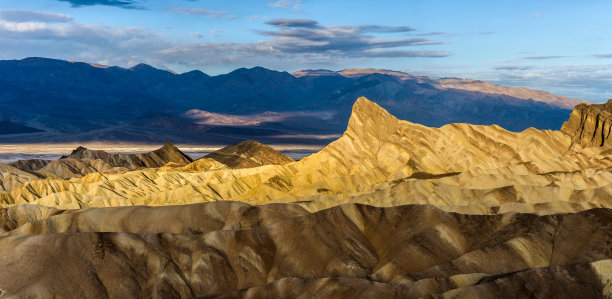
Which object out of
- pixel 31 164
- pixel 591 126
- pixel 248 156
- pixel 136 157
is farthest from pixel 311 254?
pixel 31 164

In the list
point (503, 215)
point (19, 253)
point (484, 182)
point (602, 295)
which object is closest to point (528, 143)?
point (484, 182)

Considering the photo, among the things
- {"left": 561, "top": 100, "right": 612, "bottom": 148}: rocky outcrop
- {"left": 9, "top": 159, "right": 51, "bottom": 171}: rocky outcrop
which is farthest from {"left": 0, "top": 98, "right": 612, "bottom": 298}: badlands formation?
{"left": 9, "top": 159, "right": 51, "bottom": 171}: rocky outcrop

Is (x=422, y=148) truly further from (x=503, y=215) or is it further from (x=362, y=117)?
(x=503, y=215)

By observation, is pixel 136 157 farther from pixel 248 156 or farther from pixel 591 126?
pixel 591 126

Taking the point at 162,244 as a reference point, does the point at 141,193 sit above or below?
below

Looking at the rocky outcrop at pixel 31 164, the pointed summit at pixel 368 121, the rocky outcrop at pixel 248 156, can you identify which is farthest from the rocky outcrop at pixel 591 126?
the rocky outcrop at pixel 31 164

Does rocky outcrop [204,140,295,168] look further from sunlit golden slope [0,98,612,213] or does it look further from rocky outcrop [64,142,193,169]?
sunlit golden slope [0,98,612,213]
